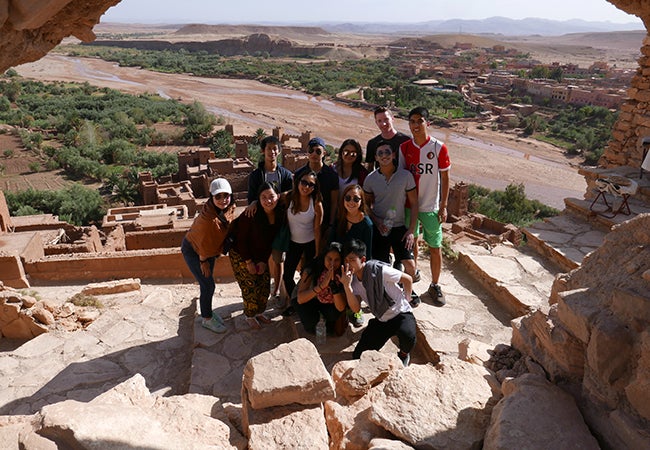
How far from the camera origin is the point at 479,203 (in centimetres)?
2173

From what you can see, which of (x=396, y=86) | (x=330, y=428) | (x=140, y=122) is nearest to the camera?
(x=330, y=428)

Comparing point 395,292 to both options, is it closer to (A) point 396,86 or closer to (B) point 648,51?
(B) point 648,51

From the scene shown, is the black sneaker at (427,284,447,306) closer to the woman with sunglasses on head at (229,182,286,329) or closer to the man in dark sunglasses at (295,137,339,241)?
the man in dark sunglasses at (295,137,339,241)

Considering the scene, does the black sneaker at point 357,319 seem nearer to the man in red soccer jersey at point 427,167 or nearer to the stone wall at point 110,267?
the man in red soccer jersey at point 427,167

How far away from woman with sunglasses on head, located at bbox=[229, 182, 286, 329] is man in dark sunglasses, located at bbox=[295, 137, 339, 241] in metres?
0.37

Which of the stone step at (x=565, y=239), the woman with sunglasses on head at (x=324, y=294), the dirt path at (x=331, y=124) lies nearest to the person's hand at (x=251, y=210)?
the woman with sunglasses on head at (x=324, y=294)

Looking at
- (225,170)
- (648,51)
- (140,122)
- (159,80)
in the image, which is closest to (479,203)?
(225,170)

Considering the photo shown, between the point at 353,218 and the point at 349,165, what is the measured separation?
70cm

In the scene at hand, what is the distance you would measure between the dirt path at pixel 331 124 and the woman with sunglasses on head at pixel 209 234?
24.3 metres

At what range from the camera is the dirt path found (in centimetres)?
2870

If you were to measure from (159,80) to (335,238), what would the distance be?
205ft

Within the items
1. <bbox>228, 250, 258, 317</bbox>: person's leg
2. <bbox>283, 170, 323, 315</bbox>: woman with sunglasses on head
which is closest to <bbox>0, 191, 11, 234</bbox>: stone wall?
<bbox>228, 250, 258, 317</bbox>: person's leg

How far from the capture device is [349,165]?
14.3 ft

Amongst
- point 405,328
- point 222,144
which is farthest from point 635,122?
point 222,144
